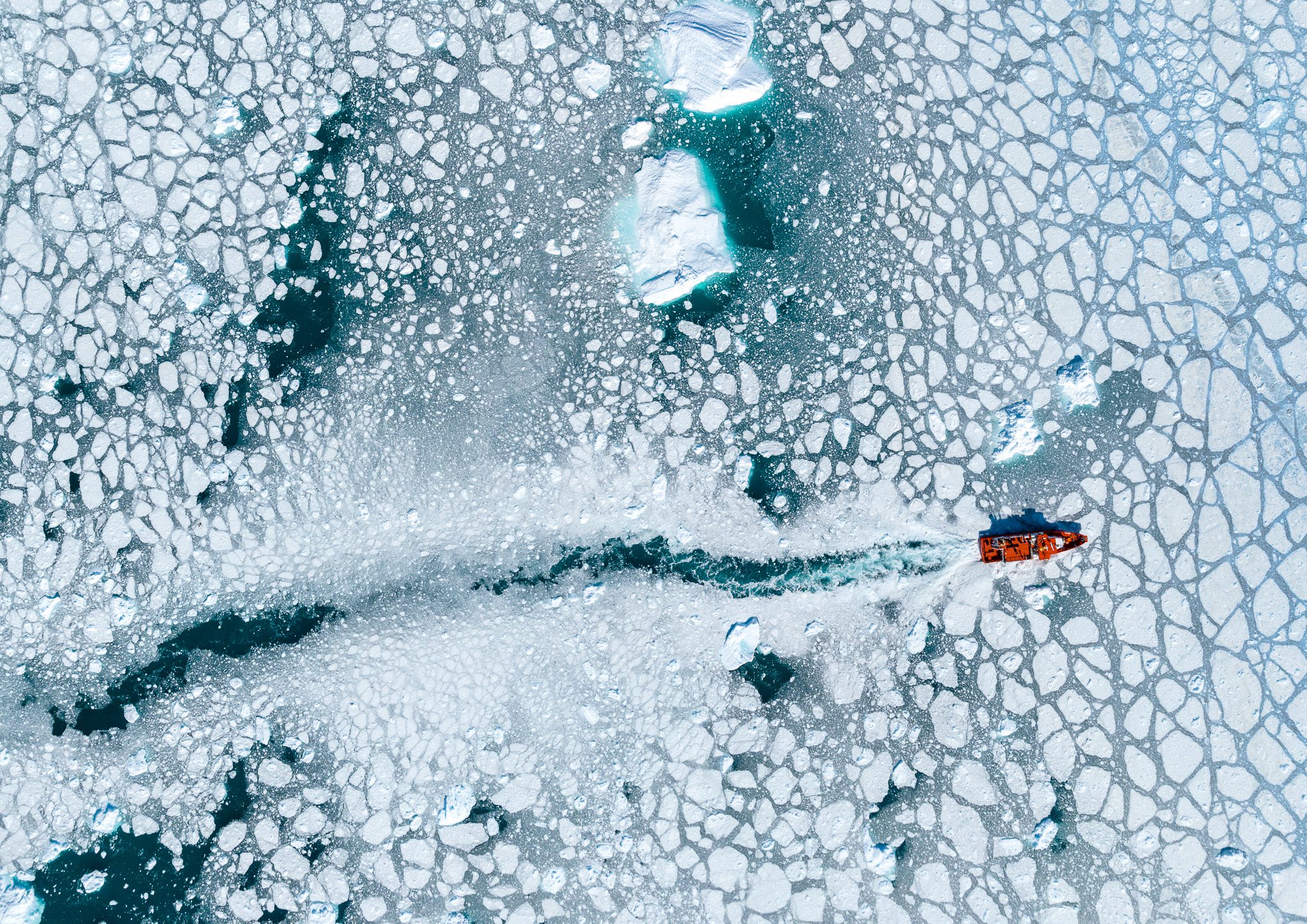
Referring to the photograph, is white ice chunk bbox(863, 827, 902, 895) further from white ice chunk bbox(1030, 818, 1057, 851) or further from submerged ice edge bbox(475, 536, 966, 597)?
submerged ice edge bbox(475, 536, 966, 597)

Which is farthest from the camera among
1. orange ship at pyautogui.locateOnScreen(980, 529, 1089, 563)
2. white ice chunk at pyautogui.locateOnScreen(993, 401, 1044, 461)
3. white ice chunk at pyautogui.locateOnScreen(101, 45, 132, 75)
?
white ice chunk at pyautogui.locateOnScreen(101, 45, 132, 75)

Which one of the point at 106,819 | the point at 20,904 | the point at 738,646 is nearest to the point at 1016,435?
the point at 738,646

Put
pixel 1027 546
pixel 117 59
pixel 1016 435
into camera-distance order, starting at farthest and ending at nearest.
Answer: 1. pixel 117 59
2. pixel 1016 435
3. pixel 1027 546

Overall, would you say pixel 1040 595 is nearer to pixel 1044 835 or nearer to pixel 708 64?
pixel 1044 835

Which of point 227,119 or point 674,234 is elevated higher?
point 227,119

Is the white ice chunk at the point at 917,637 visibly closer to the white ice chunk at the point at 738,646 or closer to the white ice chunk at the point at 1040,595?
the white ice chunk at the point at 1040,595

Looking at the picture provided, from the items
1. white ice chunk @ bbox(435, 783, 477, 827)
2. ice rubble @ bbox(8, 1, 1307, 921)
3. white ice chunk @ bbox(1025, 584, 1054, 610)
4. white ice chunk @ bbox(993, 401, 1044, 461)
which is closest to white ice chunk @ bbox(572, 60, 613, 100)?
ice rubble @ bbox(8, 1, 1307, 921)

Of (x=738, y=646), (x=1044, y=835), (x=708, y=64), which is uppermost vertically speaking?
(x=708, y=64)
